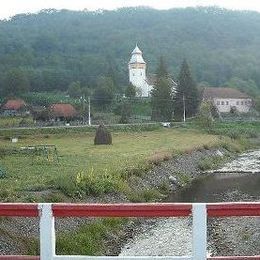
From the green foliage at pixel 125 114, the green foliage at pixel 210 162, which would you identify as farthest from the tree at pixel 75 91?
the green foliage at pixel 210 162

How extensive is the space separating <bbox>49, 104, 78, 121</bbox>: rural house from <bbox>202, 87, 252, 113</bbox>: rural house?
30126 mm

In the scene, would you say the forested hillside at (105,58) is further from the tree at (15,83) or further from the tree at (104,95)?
the tree at (104,95)

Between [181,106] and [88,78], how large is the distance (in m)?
62.0

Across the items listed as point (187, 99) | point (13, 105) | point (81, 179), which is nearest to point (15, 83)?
point (13, 105)

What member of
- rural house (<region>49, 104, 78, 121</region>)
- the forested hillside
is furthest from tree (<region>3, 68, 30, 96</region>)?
rural house (<region>49, 104, 78, 121</region>)

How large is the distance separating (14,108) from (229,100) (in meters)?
43.4

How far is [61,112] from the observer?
87188mm

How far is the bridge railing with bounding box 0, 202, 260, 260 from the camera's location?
20.9 ft

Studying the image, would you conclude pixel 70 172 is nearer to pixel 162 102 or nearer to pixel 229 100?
pixel 162 102

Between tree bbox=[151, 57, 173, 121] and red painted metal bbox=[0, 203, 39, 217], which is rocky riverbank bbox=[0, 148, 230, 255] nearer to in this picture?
red painted metal bbox=[0, 203, 39, 217]

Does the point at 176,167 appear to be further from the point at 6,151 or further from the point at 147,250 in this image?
the point at 147,250

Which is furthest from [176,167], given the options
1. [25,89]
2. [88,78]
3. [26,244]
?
[88,78]

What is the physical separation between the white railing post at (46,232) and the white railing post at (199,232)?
176 centimetres

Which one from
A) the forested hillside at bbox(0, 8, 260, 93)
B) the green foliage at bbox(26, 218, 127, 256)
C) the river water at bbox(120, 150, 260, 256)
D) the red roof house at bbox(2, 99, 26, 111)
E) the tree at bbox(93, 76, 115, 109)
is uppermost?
the forested hillside at bbox(0, 8, 260, 93)
